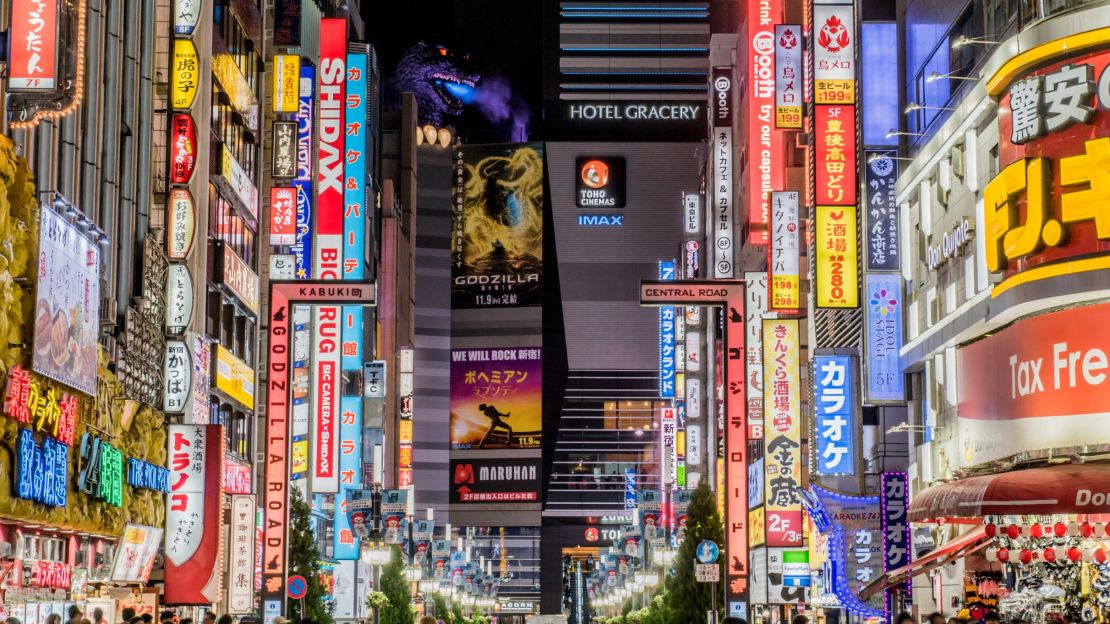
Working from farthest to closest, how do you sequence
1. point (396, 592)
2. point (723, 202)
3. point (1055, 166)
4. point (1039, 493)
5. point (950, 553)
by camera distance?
1. point (723, 202)
2. point (396, 592)
3. point (950, 553)
4. point (1055, 166)
5. point (1039, 493)

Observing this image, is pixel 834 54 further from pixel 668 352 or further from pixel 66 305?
pixel 668 352

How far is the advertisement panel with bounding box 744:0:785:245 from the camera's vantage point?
47.2m

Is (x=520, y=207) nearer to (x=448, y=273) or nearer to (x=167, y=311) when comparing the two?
(x=448, y=273)

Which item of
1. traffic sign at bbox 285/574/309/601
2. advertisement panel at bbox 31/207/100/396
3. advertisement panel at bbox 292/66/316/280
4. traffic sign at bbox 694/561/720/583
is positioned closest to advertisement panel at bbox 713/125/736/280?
advertisement panel at bbox 292/66/316/280

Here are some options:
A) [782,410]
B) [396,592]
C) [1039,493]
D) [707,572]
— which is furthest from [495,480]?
[1039,493]

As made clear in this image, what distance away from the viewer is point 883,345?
32188mm

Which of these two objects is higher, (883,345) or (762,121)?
(762,121)

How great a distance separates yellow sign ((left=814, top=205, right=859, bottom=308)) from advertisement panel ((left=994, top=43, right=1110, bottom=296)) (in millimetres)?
9600

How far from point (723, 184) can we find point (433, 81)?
4506 centimetres

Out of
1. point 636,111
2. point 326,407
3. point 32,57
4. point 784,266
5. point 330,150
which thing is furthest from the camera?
point 636,111

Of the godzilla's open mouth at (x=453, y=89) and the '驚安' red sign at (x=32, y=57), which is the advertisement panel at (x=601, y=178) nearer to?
the godzilla's open mouth at (x=453, y=89)

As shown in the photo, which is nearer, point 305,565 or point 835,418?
point 835,418

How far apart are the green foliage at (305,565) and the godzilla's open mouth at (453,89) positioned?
70.7 m

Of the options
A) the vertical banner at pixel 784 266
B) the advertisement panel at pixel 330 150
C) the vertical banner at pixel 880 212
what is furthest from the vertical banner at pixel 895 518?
the advertisement panel at pixel 330 150
